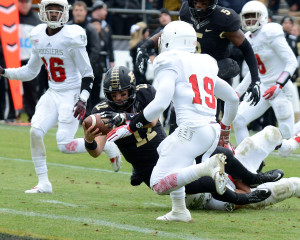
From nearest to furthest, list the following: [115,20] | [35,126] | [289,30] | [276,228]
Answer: [276,228], [35,126], [289,30], [115,20]

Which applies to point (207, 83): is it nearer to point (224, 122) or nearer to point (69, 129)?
point (224, 122)

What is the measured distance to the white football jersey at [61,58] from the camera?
6.61 metres

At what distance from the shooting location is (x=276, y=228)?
15.6ft

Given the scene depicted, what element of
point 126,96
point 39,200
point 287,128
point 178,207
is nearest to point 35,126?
point 39,200

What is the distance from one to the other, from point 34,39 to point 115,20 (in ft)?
25.1

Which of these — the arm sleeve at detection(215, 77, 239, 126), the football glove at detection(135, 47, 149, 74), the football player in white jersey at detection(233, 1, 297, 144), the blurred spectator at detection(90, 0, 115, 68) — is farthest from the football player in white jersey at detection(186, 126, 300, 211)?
the blurred spectator at detection(90, 0, 115, 68)

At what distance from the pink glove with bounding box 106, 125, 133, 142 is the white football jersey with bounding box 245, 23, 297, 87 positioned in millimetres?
3599

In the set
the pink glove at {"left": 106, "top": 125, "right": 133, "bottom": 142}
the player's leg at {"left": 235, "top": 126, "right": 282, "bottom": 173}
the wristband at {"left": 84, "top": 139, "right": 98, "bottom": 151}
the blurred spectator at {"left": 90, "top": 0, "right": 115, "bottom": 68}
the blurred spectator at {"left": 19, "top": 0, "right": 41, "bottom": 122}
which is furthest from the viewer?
the blurred spectator at {"left": 90, "top": 0, "right": 115, "bottom": 68}

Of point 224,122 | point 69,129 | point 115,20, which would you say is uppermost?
point 224,122

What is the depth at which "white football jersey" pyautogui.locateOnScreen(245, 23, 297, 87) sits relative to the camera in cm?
827

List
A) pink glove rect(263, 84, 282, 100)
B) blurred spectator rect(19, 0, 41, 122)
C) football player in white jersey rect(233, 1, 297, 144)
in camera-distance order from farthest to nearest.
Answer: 1. blurred spectator rect(19, 0, 41, 122)
2. football player in white jersey rect(233, 1, 297, 144)
3. pink glove rect(263, 84, 282, 100)

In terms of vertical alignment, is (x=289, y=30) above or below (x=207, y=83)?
below

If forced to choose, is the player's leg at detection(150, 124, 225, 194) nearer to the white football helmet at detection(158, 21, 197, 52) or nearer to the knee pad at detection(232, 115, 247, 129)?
the white football helmet at detection(158, 21, 197, 52)

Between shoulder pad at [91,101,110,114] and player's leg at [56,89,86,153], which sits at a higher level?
shoulder pad at [91,101,110,114]
